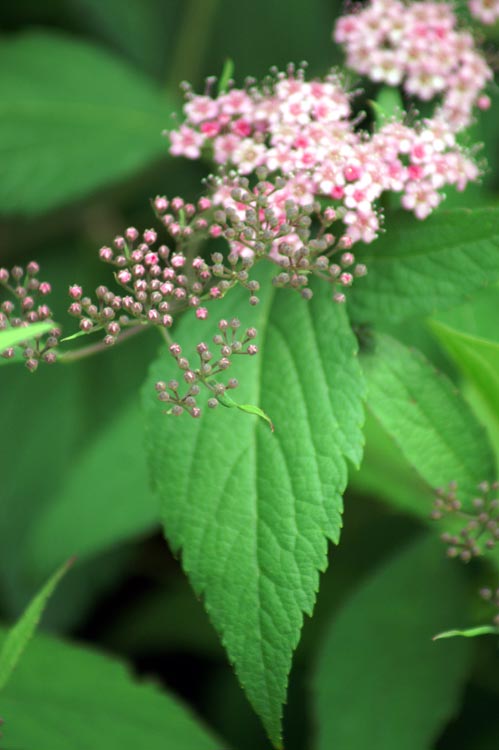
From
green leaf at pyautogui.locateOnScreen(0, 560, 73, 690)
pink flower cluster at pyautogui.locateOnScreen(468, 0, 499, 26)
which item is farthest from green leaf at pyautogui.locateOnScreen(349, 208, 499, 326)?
green leaf at pyautogui.locateOnScreen(0, 560, 73, 690)

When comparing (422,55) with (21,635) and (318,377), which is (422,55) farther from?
(21,635)

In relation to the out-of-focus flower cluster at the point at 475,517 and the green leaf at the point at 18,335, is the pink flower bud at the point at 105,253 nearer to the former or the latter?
the green leaf at the point at 18,335

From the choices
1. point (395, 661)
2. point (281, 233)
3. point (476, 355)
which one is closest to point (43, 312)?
point (281, 233)

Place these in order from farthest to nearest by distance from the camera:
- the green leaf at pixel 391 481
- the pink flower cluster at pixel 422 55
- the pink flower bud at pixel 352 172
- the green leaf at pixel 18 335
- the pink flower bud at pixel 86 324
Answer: the green leaf at pixel 391 481, the pink flower cluster at pixel 422 55, the pink flower bud at pixel 352 172, the pink flower bud at pixel 86 324, the green leaf at pixel 18 335

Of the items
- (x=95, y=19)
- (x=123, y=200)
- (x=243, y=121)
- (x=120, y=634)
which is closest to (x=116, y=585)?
(x=120, y=634)

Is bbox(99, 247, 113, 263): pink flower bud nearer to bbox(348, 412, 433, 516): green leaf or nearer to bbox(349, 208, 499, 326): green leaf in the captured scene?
bbox(349, 208, 499, 326): green leaf

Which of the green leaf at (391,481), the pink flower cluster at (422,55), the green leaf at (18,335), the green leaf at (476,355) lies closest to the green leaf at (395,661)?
the green leaf at (391,481)
